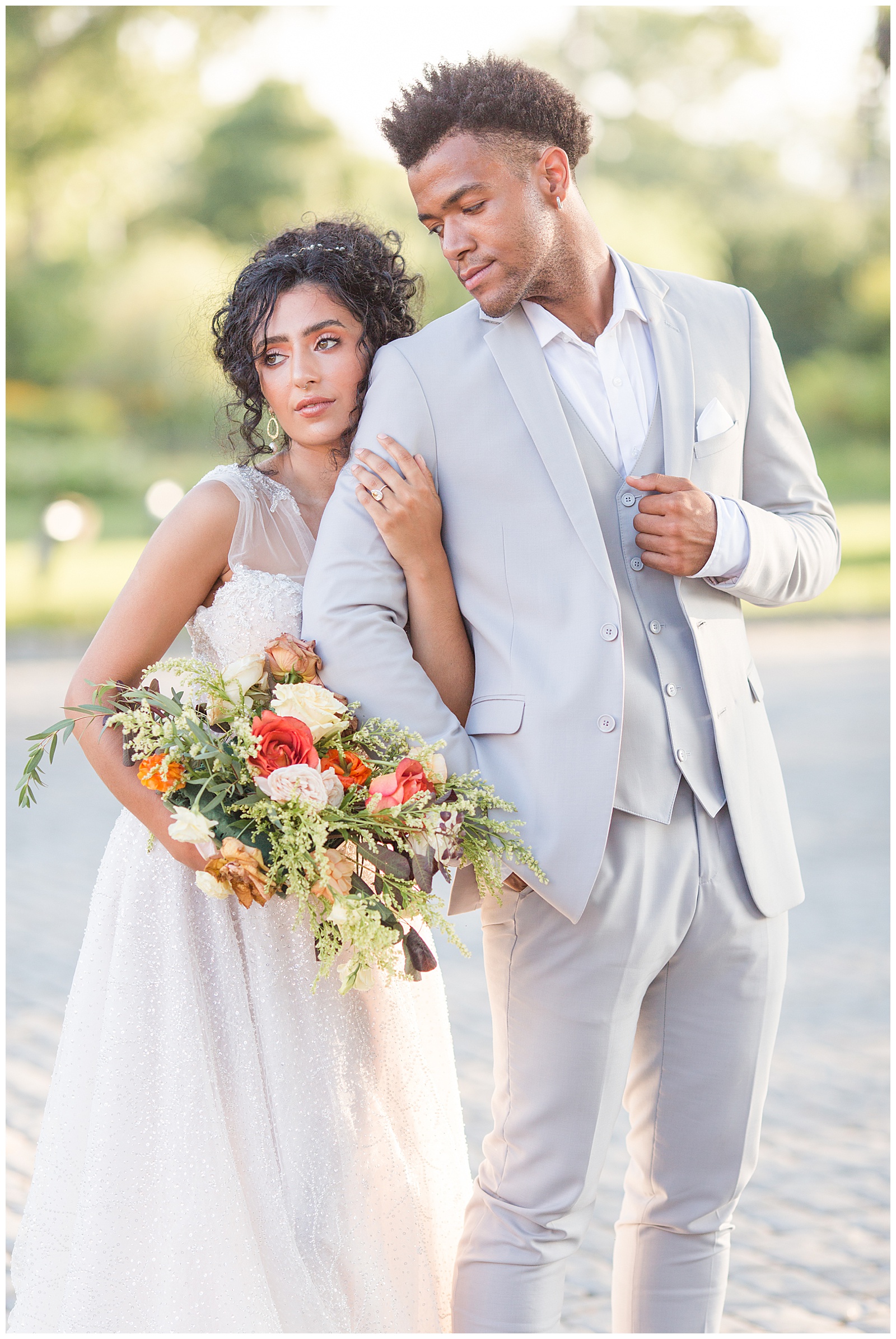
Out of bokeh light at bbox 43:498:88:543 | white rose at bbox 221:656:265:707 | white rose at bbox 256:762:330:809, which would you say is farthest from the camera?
bokeh light at bbox 43:498:88:543

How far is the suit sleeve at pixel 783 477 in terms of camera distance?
2.21 metres

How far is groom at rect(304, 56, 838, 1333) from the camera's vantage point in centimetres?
202

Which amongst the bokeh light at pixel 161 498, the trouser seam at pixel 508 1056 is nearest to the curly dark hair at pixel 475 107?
the trouser seam at pixel 508 1056

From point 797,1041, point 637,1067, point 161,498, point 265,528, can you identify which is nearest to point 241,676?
point 265,528

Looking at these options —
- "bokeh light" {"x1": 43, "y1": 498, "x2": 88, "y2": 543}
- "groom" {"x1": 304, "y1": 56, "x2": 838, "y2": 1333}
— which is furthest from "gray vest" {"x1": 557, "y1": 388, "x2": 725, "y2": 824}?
"bokeh light" {"x1": 43, "y1": 498, "x2": 88, "y2": 543}

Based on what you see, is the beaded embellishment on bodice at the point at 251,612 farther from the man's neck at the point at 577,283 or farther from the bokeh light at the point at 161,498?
the bokeh light at the point at 161,498

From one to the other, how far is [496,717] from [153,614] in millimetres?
675

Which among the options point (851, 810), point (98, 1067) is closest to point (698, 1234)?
point (98, 1067)

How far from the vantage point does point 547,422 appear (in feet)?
6.70

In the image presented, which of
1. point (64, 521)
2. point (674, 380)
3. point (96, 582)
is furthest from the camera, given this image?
point (64, 521)

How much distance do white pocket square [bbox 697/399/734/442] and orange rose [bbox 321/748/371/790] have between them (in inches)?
32.0

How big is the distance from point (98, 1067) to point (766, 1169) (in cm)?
214

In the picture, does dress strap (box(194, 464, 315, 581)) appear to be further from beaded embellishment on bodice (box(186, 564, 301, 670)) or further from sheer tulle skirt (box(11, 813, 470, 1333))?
sheer tulle skirt (box(11, 813, 470, 1333))

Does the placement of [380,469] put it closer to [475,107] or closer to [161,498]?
[475,107]
